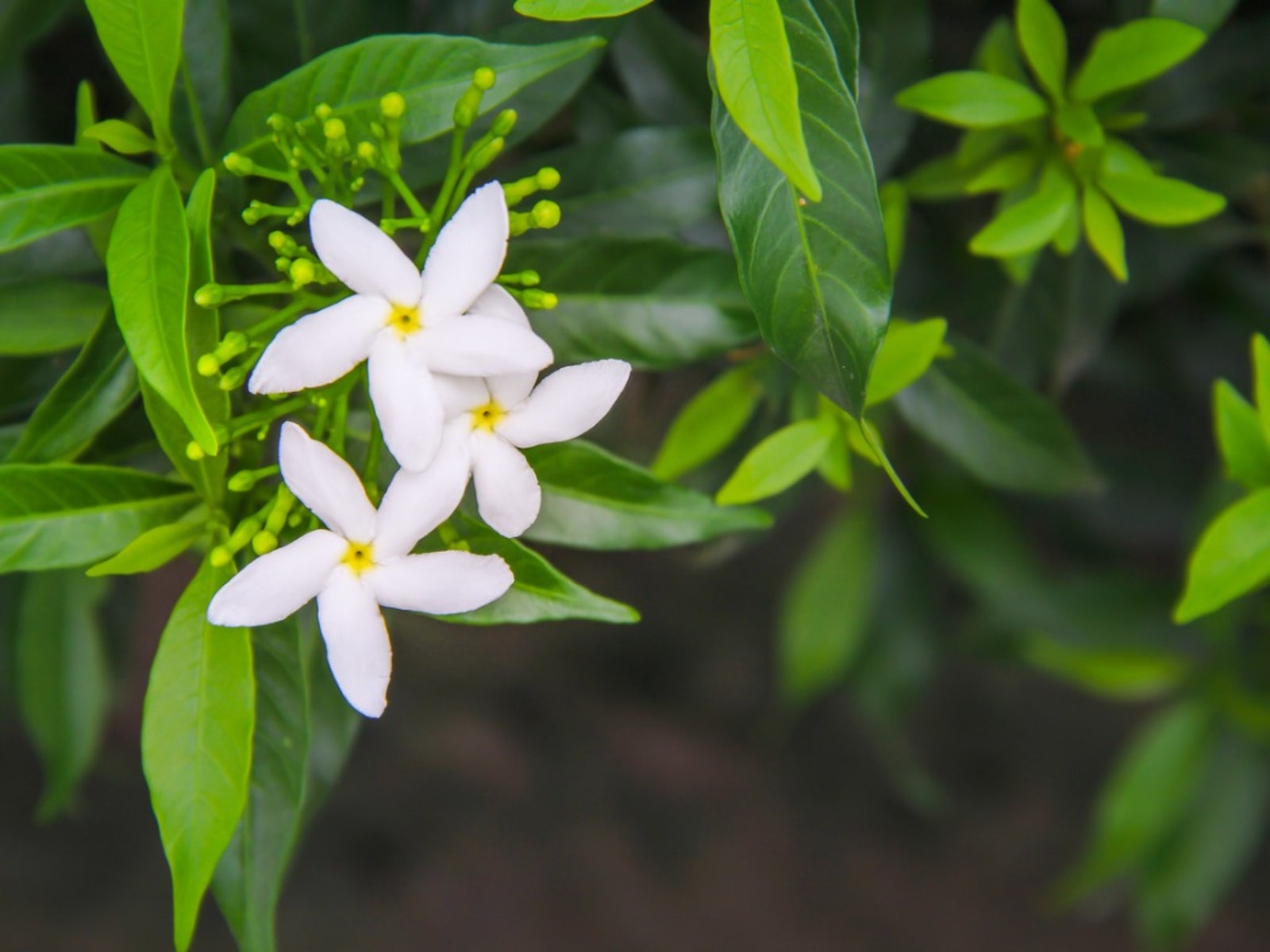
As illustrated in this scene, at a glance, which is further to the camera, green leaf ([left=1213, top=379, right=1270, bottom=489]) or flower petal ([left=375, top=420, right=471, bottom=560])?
green leaf ([left=1213, top=379, right=1270, bottom=489])

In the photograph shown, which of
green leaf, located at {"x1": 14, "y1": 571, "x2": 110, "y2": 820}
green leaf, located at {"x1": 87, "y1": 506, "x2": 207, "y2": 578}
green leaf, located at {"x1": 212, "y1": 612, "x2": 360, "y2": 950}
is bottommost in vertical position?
green leaf, located at {"x1": 14, "y1": 571, "x2": 110, "y2": 820}

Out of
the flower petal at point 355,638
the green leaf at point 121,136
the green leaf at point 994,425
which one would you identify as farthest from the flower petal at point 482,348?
the green leaf at point 994,425

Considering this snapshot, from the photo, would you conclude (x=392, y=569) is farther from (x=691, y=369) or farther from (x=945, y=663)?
(x=945, y=663)

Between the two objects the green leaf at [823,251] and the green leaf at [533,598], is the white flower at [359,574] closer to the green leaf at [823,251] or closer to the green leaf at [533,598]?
the green leaf at [533,598]

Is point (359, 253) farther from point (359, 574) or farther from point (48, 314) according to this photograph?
point (48, 314)

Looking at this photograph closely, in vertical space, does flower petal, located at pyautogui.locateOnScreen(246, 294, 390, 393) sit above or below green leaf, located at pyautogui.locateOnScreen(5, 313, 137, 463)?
above

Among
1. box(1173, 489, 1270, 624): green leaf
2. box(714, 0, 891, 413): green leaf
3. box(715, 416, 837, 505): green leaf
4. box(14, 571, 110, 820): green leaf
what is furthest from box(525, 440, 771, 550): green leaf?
box(14, 571, 110, 820): green leaf

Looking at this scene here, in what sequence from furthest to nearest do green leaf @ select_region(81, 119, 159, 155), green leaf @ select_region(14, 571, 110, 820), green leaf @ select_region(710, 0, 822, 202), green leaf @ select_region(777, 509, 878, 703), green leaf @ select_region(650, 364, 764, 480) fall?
green leaf @ select_region(777, 509, 878, 703), green leaf @ select_region(14, 571, 110, 820), green leaf @ select_region(650, 364, 764, 480), green leaf @ select_region(81, 119, 159, 155), green leaf @ select_region(710, 0, 822, 202)

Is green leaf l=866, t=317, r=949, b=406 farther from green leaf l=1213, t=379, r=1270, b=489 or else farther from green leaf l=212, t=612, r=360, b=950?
green leaf l=212, t=612, r=360, b=950
